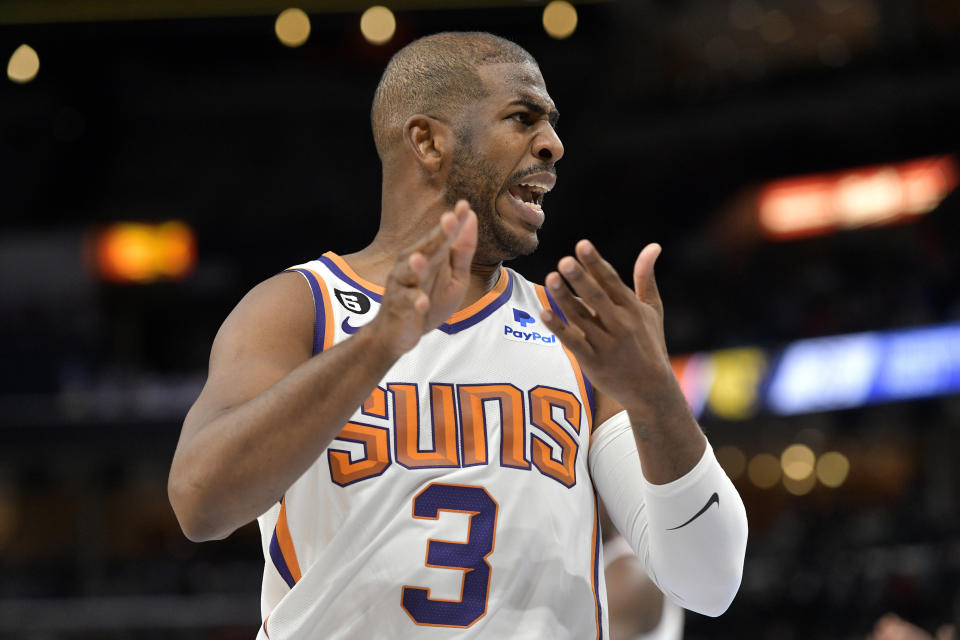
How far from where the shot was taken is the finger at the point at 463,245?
1877mm

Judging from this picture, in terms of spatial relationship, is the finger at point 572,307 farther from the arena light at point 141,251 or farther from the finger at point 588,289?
the arena light at point 141,251

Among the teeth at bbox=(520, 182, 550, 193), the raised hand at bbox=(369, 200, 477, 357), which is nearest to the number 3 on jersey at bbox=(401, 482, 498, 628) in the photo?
the raised hand at bbox=(369, 200, 477, 357)

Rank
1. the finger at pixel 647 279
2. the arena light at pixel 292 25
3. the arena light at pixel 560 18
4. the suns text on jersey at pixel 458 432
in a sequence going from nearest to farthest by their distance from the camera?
1. the finger at pixel 647 279
2. the suns text on jersey at pixel 458 432
3. the arena light at pixel 292 25
4. the arena light at pixel 560 18

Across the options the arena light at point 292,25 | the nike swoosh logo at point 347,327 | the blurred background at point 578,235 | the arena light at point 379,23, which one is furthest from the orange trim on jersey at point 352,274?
the arena light at point 292,25

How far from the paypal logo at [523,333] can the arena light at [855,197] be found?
65.1 ft

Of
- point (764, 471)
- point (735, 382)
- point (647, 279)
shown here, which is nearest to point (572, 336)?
point (647, 279)

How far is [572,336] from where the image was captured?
1.94m

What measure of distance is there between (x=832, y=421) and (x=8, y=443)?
49.7 feet

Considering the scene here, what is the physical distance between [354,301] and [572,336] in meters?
0.60

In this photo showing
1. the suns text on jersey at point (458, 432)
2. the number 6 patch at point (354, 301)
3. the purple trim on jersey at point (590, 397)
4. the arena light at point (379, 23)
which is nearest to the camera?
the suns text on jersey at point (458, 432)

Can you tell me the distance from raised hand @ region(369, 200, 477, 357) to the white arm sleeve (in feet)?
1.91

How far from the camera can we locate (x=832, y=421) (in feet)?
62.6

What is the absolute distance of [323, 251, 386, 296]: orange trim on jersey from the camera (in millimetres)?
2404

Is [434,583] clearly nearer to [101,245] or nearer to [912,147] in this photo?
[912,147]
